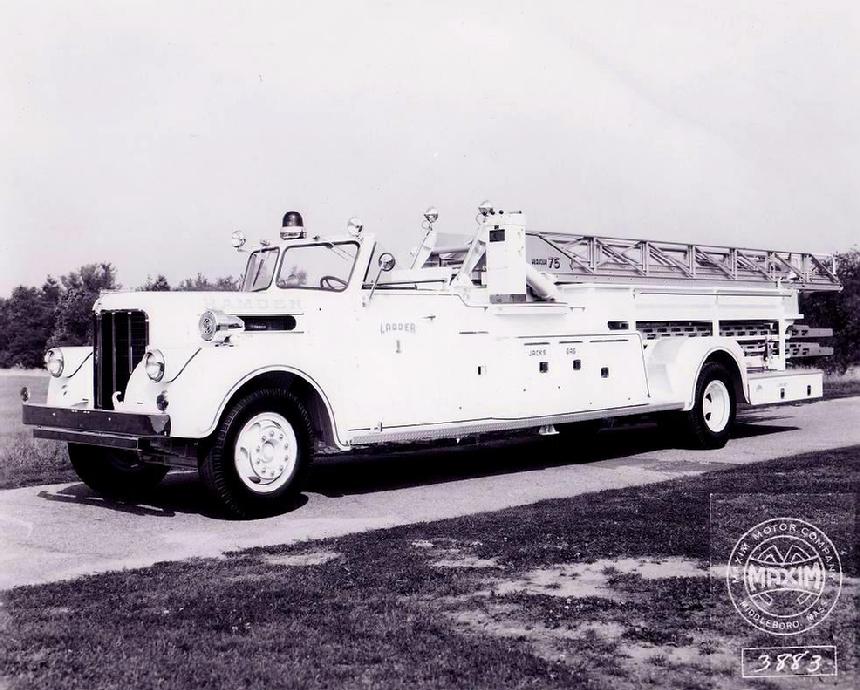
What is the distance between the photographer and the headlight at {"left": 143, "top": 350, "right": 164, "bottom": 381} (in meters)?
7.95

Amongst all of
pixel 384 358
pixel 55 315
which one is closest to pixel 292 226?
pixel 384 358

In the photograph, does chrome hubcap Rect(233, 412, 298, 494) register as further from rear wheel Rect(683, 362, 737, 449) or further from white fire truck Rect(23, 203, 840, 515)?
rear wheel Rect(683, 362, 737, 449)

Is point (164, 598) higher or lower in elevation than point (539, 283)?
lower

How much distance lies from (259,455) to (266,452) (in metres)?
0.07

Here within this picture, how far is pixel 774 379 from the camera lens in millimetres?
13359

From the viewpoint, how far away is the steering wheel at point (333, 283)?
9.23 metres

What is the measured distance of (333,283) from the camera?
9.28 m

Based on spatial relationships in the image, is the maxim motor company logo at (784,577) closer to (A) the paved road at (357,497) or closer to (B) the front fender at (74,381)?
(A) the paved road at (357,497)

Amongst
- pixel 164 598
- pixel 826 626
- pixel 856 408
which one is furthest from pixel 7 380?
pixel 826 626

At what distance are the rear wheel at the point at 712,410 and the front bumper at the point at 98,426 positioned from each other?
21.9 feet

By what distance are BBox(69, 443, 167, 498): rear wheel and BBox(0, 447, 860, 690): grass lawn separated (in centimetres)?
297

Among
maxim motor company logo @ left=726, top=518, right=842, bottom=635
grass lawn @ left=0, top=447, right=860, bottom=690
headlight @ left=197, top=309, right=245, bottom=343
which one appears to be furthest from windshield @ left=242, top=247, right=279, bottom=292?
maxim motor company logo @ left=726, top=518, right=842, bottom=635

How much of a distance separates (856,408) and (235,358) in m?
12.0

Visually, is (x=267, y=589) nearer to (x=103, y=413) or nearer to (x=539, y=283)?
(x=103, y=413)
